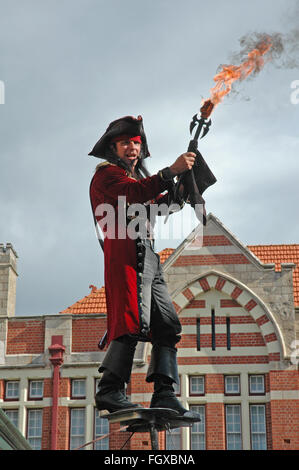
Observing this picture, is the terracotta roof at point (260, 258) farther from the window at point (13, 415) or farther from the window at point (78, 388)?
the window at point (13, 415)

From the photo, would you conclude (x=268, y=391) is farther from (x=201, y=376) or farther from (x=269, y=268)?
(x=269, y=268)

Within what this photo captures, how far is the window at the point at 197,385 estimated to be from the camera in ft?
69.8

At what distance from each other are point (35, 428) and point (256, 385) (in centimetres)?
547

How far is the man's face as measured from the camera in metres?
7.33

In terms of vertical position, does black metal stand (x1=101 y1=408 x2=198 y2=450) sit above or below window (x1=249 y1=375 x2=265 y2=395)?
below

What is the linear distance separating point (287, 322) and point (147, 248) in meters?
15.1

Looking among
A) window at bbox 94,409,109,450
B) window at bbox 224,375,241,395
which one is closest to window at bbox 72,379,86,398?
window at bbox 94,409,109,450

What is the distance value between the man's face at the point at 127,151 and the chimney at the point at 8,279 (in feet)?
54.6

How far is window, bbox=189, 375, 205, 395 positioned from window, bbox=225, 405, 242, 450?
28.2 inches

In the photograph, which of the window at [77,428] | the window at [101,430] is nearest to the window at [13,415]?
the window at [77,428]

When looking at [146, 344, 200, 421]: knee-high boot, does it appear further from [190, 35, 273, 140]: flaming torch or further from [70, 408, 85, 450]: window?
[70, 408, 85, 450]: window

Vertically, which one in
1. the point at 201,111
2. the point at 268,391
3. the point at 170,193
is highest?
the point at 268,391

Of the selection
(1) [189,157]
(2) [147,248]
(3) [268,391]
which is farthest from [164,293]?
(3) [268,391]

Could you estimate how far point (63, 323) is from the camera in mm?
22594
